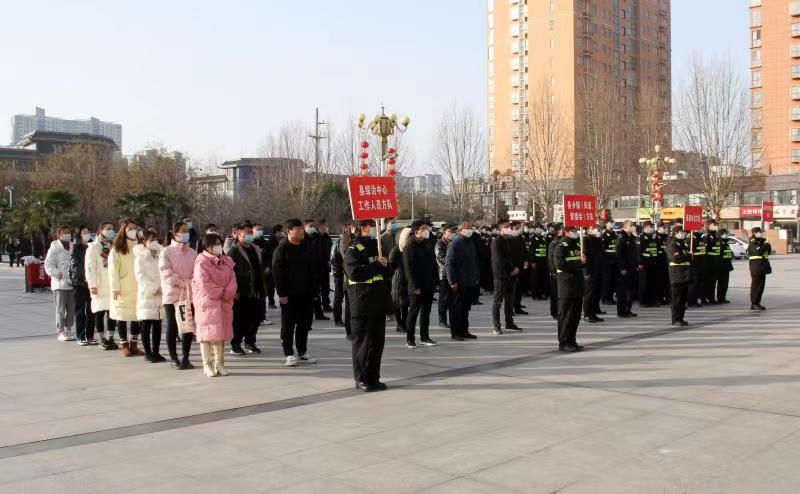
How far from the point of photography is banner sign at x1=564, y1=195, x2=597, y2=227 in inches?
505

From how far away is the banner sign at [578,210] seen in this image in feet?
42.1

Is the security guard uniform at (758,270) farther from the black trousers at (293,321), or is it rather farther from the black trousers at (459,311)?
the black trousers at (293,321)

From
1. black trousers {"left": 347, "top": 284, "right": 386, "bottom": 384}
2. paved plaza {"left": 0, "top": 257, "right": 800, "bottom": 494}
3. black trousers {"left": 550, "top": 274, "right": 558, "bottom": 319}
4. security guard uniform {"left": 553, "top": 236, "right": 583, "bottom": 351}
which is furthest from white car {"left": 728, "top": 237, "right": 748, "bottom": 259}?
black trousers {"left": 347, "top": 284, "right": 386, "bottom": 384}

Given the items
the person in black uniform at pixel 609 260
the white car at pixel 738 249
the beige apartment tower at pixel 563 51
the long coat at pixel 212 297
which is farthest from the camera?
the beige apartment tower at pixel 563 51

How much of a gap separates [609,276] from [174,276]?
408 inches

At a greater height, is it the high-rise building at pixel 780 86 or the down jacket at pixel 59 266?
the high-rise building at pixel 780 86

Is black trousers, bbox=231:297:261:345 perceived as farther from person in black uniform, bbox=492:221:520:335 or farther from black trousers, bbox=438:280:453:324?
person in black uniform, bbox=492:221:520:335

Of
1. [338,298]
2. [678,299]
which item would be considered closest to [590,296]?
[678,299]

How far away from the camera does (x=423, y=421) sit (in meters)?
6.64

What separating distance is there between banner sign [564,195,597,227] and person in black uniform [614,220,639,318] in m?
1.90

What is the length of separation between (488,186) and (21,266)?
4164cm

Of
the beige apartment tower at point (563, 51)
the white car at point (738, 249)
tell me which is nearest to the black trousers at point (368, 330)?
the white car at point (738, 249)

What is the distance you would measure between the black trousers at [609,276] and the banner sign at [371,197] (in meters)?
8.16

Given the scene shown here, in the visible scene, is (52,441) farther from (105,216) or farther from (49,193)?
(105,216)
